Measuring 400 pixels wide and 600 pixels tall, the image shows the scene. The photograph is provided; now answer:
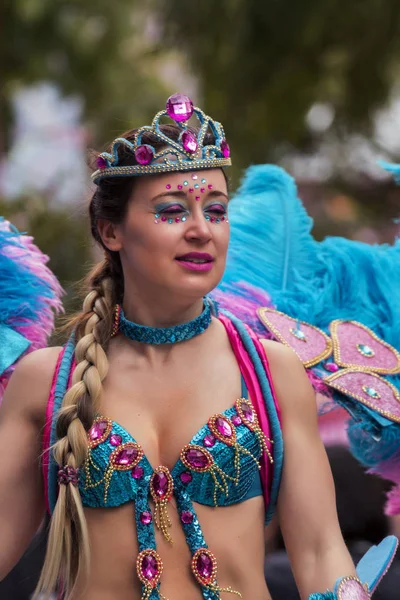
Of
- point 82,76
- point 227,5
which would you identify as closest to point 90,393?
point 227,5

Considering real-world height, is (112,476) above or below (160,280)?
below

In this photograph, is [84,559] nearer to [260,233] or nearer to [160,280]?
[160,280]

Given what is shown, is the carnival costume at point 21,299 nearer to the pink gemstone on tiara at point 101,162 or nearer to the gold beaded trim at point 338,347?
the pink gemstone on tiara at point 101,162

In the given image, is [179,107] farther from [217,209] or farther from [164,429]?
[164,429]

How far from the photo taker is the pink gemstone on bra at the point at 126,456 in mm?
2193

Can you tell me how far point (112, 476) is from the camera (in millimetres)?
2189

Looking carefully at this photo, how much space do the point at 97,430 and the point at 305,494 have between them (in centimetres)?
49

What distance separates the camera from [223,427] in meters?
2.24

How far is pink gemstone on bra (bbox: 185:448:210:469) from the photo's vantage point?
222cm

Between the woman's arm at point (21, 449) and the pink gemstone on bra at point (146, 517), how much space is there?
0.93ft

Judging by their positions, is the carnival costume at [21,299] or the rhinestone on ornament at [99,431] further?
the carnival costume at [21,299]

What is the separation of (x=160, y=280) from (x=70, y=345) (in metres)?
0.29

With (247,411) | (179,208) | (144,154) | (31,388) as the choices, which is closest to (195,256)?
(179,208)

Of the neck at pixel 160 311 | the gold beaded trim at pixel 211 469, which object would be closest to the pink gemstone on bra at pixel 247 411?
the gold beaded trim at pixel 211 469
